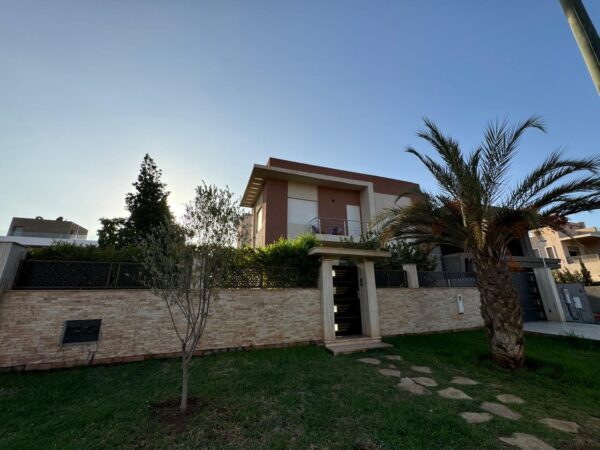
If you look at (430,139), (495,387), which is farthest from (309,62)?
(495,387)

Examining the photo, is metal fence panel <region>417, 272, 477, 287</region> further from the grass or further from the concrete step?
the grass

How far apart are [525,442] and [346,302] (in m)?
5.77

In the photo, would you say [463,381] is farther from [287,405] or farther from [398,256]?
[398,256]

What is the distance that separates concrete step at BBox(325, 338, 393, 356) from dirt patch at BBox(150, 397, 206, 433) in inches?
151

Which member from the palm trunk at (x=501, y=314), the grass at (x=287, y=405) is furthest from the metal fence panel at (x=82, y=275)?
the palm trunk at (x=501, y=314)

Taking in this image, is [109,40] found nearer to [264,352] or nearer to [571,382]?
[264,352]

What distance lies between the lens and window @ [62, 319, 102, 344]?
542 centimetres

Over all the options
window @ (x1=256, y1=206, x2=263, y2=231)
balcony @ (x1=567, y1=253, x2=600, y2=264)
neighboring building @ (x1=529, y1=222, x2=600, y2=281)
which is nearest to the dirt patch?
window @ (x1=256, y1=206, x2=263, y2=231)

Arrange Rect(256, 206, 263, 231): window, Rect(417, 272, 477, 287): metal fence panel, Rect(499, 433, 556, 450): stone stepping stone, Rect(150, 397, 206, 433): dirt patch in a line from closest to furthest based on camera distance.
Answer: Rect(499, 433, 556, 450): stone stepping stone
Rect(150, 397, 206, 433): dirt patch
Rect(417, 272, 477, 287): metal fence panel
Rect(256, 206, 263, 231): window

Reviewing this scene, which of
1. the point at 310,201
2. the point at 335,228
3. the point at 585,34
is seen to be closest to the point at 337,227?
the point at 335,228

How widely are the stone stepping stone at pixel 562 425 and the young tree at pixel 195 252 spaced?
499 cm

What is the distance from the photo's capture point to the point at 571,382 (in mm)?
4859

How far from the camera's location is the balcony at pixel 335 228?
13008 millimetres

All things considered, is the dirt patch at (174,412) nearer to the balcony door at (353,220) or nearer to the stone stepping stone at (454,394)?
the stone stepping stone at (454,394)
